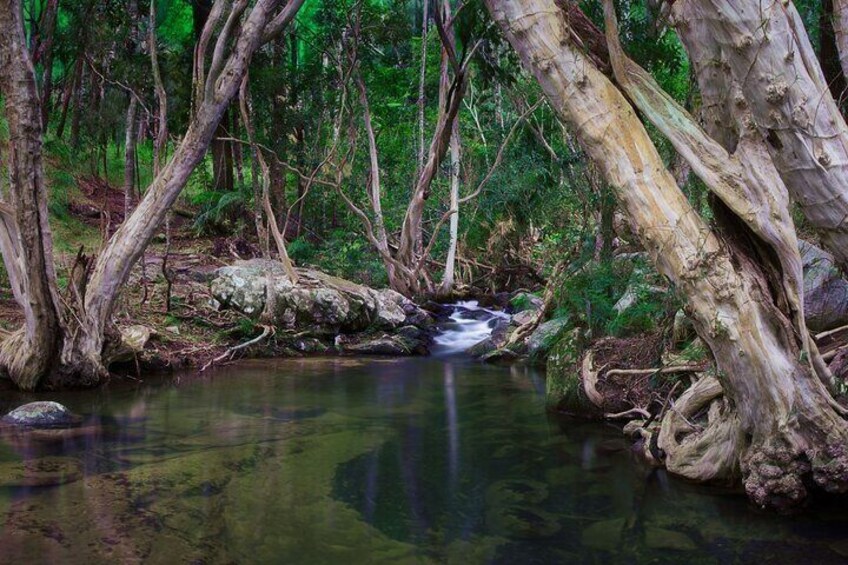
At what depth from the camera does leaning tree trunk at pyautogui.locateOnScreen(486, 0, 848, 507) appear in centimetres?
494

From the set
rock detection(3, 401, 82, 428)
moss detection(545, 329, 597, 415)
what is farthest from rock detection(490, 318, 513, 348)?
rock detection(3, 401, 82, 428)

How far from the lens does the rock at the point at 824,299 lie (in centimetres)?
744

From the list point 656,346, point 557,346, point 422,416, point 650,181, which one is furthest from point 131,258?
point 650,181

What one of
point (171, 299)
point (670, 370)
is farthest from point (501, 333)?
point (670, 370)

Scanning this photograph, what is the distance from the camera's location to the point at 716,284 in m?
4.93

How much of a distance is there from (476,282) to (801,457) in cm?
1506

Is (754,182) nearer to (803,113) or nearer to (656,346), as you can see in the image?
(803,113)

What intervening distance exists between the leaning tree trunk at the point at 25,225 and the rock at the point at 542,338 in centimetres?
693

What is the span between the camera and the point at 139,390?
399 inches

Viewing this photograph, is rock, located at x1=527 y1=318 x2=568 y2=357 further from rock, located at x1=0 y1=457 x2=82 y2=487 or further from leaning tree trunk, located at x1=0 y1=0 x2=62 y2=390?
rock, located at x1=0 y1=457 x2=82 y2=487

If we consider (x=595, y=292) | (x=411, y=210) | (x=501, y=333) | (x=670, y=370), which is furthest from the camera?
(x=411, y=210)

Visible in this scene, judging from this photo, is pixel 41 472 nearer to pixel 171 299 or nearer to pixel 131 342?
pixel 131 342

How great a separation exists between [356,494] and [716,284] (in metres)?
3.14

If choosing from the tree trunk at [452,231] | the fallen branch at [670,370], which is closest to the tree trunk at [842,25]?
the fallen branch at [670,370]
